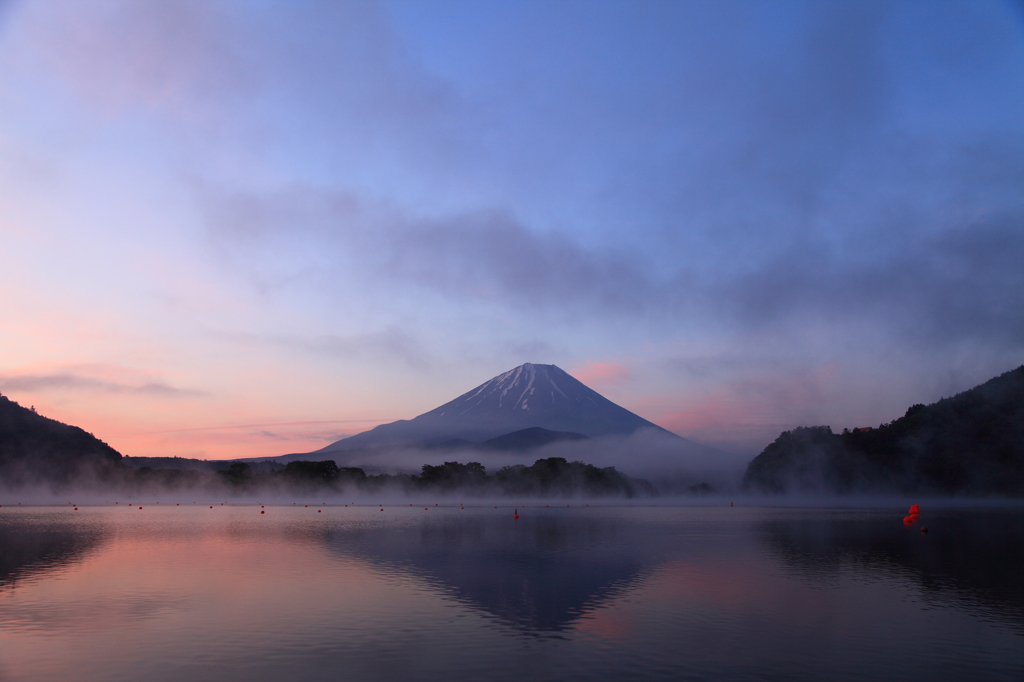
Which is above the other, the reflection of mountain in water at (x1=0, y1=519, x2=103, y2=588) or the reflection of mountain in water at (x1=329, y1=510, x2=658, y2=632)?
the reflection of mountain in water at (x1=0, y1=519, x2=103, y2=588)

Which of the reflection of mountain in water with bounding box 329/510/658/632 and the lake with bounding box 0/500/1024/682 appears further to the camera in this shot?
the reflection of mountain in water with bounding box 329/510/658/632

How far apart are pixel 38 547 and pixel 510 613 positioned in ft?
Result: 157

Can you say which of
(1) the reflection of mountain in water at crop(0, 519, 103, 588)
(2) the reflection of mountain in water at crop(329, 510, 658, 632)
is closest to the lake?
(2) the reflection of mountain in water at crop(329, 510, 658, 632)

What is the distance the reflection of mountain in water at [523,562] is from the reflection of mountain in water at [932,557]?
12.5 meters

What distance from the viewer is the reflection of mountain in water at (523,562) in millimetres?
31859

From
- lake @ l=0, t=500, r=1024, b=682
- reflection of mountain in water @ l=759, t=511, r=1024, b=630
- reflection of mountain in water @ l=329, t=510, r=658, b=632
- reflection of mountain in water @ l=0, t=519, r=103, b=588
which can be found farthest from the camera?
reflection of mountain in water @ l=0, t=519, r=103, b=588

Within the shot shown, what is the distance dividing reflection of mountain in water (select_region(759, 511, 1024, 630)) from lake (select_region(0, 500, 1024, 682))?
0.31m

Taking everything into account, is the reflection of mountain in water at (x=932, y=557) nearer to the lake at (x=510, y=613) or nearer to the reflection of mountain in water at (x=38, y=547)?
the lake at (x=510, y=613)

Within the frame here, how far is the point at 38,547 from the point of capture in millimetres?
57062

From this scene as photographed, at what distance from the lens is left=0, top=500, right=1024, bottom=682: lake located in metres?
21.7

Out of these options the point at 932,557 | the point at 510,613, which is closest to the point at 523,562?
the point at 510,613

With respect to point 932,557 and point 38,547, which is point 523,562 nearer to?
point 932,557

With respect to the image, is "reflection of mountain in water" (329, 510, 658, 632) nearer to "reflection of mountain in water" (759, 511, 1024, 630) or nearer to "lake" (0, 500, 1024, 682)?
"lake" (0, 500, 1024, 682)

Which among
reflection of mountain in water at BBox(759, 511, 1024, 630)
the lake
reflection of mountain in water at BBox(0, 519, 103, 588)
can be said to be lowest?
reflection of mountain in water at BBox(759, 511, 1024, 630)
